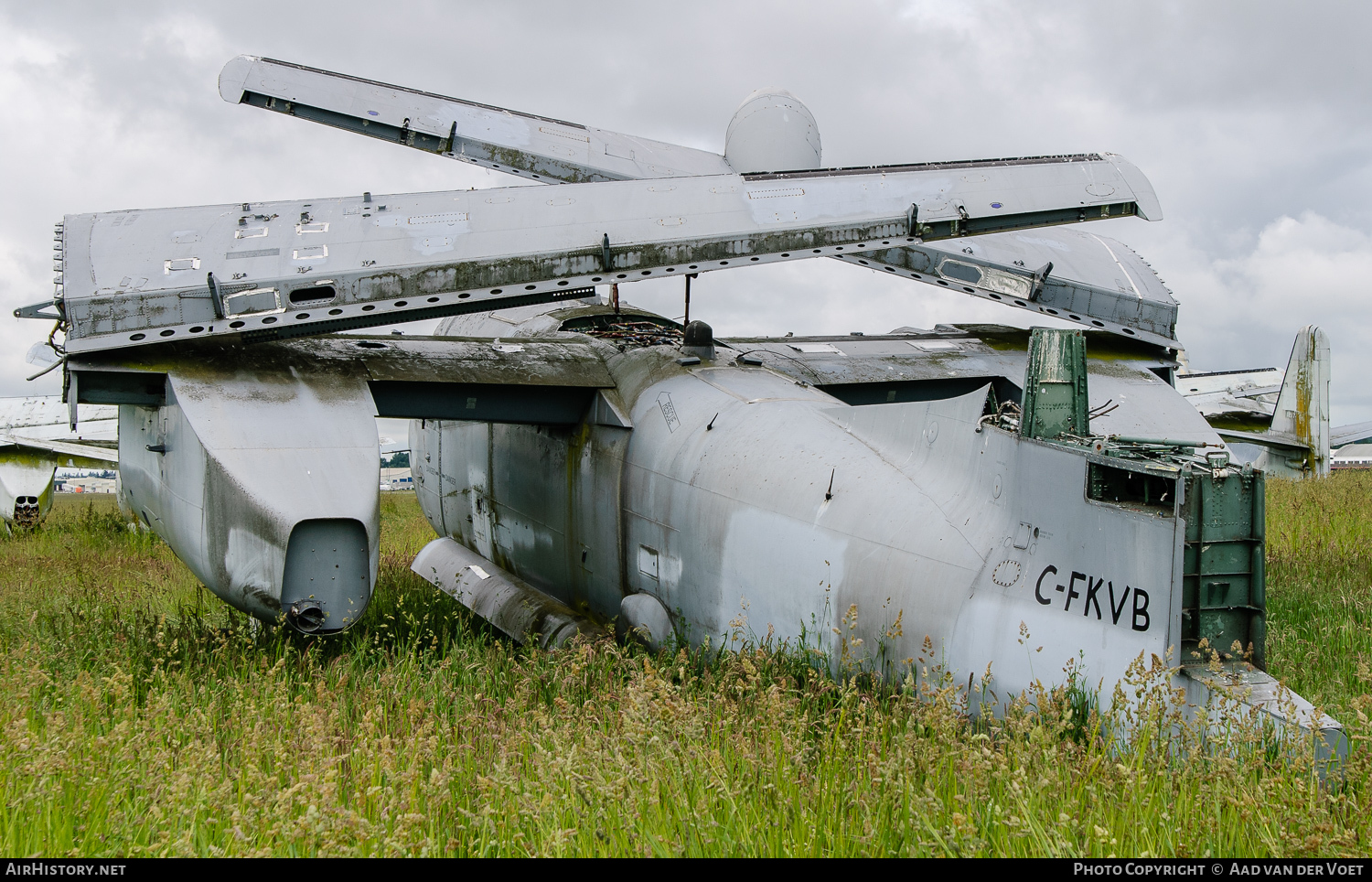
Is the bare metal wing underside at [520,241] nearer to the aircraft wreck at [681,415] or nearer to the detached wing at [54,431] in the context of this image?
the aircraft wreck at [681,415]

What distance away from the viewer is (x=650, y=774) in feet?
13.6

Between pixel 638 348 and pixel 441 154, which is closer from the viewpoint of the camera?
pixel 638 348

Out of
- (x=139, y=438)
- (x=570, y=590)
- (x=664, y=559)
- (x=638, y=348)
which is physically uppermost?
(x=638, y=348)

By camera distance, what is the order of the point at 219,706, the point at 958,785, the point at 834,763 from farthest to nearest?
the point at 219,706 → the point at 834,763 → the point at 958,785

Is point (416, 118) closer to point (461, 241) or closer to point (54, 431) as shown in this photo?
point (461, 241)

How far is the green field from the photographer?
3572 millimetres

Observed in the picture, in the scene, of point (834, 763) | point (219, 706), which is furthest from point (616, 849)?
point (219, 706)

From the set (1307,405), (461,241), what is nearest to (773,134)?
(461,241)

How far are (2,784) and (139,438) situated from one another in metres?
5.43

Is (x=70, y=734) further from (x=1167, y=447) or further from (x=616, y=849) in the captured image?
(x=1167, y=447)

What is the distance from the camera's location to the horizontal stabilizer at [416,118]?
1202 centimetres

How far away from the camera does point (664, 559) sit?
8.03 m

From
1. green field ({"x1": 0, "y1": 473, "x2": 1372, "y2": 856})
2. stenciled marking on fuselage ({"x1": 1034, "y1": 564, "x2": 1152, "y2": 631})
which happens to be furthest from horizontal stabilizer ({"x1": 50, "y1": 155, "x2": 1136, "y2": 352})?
stenciled marking on fuselage ({"x1": 1034, "y1": 564, "x2": 1152, "y2": 631})

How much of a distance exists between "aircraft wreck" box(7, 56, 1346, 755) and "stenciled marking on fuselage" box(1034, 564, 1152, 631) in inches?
0.7
